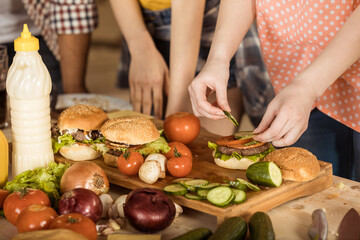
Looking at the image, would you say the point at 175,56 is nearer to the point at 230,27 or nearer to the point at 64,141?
the point at 230,27

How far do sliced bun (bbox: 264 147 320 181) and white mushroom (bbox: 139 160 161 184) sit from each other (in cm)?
35

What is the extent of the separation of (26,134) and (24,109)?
0.08 meters

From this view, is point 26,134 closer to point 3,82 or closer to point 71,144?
point 71,144

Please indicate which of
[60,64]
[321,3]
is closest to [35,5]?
[60,64]

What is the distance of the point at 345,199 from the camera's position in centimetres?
160

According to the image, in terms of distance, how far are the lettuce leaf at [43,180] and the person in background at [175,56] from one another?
0.92 m

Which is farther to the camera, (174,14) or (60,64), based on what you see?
(60,64)

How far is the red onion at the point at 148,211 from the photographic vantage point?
133 centimetres

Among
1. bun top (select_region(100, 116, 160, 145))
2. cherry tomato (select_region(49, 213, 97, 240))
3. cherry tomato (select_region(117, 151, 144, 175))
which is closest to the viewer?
cherry tomato (select_region(49, 213, 97, 240))

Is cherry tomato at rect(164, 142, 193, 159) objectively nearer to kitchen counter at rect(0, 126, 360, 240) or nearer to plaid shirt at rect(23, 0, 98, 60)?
kitchen counter at rect(0, 126, 360, 240)

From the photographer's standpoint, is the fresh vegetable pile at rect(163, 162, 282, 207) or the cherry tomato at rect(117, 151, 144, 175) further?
the cherry tomato at rect(117, 151, 144, 175)

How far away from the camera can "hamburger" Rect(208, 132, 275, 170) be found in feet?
5.69

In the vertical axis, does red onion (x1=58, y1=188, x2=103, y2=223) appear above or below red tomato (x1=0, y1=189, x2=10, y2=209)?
above

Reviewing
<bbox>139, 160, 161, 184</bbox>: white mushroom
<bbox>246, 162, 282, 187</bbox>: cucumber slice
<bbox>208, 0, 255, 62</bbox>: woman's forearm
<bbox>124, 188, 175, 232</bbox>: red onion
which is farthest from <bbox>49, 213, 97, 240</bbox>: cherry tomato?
<bbox>208, 0, 255, 62</bbox>: woman's forearm
